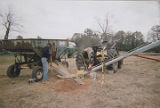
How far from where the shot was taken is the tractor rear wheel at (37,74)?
14.2ft

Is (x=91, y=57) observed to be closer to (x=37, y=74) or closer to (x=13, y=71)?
(x=37, y=74)

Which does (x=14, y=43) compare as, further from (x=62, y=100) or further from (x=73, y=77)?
(x=62, y=100)

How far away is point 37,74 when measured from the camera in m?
4.57

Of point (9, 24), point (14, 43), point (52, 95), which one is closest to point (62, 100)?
point (52, 95)

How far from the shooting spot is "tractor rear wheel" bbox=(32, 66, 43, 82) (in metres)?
4.32

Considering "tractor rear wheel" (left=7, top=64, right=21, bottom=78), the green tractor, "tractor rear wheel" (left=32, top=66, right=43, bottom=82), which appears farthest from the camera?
the green tractor

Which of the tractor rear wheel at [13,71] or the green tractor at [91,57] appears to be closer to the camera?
the tractor rear wheel at [13,71]

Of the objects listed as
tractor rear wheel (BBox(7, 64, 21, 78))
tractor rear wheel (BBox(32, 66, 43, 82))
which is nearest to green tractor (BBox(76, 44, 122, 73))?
tractor rear wheel (BBox(32, 66, 43, 82))

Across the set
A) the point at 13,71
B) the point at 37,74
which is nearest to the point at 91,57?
the point at 37,74

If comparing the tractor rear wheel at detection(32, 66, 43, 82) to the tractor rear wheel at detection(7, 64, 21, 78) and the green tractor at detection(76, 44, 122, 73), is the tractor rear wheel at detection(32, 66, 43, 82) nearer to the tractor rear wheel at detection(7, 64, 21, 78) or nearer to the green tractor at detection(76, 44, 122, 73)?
the tractor rear wheel at detection(7, 64, 21, 78)

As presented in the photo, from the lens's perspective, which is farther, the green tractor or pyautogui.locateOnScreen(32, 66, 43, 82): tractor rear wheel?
the green tractor

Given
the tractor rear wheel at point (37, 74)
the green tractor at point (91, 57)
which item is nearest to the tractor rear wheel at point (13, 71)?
the tractor rear wheel at point (37, 74)

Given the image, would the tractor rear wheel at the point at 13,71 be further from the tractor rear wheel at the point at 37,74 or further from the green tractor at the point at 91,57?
the green tractor at the point at 91,57

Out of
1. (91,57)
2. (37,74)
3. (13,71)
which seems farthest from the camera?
(91,57)
